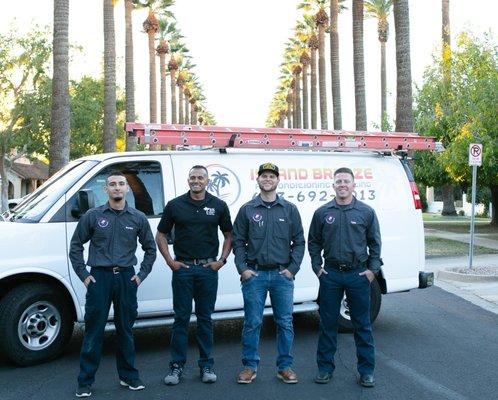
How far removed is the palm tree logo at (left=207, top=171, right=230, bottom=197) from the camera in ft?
25.1

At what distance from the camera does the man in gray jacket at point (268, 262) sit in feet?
20.2

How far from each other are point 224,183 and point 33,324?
2.61 metres

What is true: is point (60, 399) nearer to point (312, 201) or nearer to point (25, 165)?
point (312, 201)

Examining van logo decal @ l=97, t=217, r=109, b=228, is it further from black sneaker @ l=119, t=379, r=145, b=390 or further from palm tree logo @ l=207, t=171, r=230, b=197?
palm tree logo @ l=207, t=171, r=230, b=197

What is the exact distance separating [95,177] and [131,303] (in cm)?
175

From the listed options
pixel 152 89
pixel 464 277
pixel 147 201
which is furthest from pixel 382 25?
pixel 147 201

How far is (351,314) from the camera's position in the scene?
6.23 m

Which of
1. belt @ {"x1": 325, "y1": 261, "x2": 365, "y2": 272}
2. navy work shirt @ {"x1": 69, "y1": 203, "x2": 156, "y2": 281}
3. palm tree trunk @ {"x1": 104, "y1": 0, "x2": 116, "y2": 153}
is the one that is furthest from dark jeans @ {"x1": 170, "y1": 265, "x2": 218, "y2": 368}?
palm tree trunk @ {"x1": 104, "y1": 0, "x2": 116, "y2": 153}

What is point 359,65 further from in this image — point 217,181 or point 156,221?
point 156,221

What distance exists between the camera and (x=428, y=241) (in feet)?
72.4

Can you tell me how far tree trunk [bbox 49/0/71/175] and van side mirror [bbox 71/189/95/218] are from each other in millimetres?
9527

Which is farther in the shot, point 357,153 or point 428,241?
point 428,241

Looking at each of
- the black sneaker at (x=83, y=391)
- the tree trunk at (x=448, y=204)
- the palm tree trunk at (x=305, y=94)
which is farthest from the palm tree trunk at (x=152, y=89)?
the black sneaker at (x=83, y=391)

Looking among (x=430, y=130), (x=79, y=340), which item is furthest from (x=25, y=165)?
(x=79, y=340)
